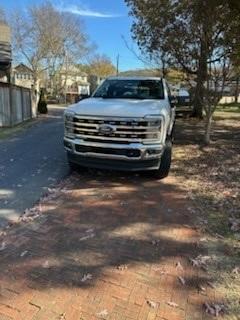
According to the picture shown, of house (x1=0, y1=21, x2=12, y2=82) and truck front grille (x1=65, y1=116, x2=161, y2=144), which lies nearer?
truck front grille (x1=65, y1=116, x2=161, y2=144)

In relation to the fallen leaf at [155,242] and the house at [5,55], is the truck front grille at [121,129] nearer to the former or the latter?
the fallen leaf at [155,242]

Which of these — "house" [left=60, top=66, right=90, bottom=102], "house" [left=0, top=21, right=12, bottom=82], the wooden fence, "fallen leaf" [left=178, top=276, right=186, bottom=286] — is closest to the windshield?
"fallen leaf" [left=178, top=276, right=186, bottom=286]

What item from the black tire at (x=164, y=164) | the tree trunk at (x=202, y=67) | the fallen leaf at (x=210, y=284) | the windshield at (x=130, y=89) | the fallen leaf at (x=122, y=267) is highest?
the tree trunk at (x=202, y=67)

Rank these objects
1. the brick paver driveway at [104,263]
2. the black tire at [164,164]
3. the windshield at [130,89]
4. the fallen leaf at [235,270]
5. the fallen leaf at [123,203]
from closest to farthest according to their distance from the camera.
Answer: the brick paver driveway at [104,263]
the fallen leaf at [235,270]
the fallen leaf at [123,203]
the black tire at [164,164]
the windshield at [130,89]

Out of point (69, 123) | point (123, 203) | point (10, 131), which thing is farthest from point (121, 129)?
point (10, 131)

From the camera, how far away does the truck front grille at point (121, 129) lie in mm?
6891

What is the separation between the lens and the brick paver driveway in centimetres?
341

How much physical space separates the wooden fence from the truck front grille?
10295mm

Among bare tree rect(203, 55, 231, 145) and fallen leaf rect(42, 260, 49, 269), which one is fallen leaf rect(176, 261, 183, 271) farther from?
bare tree rect(203, 55, 231, 145)

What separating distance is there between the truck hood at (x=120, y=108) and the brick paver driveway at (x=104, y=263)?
5.03 ft

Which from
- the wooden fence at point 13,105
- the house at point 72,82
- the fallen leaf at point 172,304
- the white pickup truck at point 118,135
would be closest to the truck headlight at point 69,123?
the white pickup truck at point 118,135

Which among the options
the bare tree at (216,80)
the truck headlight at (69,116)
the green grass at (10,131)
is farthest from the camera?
the green grass at (10,131)

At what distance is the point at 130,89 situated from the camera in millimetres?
8641

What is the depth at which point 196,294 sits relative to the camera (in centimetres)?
366
